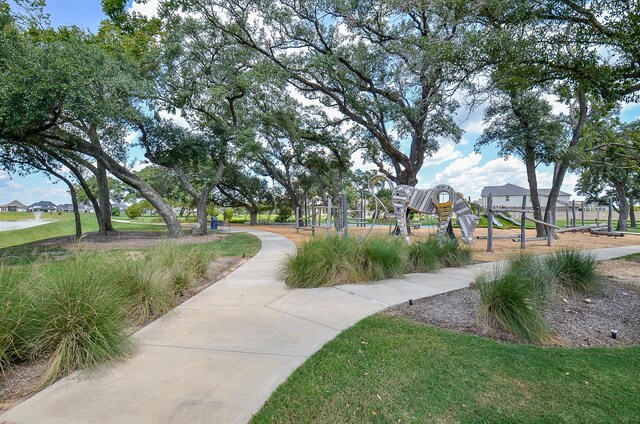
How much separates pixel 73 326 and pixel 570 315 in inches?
235

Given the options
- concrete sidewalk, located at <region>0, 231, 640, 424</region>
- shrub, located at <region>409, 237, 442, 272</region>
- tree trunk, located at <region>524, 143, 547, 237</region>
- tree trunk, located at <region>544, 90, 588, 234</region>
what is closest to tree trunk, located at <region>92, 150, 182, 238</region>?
concrete sidewalk, located at <region>0, 231, 640, 424</region>

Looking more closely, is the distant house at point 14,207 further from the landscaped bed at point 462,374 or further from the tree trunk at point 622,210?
the tree trunk at point 622,210

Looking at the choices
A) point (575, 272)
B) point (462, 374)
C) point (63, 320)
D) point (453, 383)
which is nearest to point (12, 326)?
point (63, 320)

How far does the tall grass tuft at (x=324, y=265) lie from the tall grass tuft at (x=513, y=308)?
2363 millimetres

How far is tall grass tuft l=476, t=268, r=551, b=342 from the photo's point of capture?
367cm

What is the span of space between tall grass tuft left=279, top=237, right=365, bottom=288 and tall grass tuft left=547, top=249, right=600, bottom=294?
3321 millimetres

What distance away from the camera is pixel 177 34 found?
13.9 metres

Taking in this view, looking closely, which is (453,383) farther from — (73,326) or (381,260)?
(381,260)

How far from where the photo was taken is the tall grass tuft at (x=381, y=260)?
240 inches

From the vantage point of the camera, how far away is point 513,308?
383cm

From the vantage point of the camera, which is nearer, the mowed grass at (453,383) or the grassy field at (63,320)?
the mowed grass at (453,383)

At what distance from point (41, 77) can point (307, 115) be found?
14.6 m

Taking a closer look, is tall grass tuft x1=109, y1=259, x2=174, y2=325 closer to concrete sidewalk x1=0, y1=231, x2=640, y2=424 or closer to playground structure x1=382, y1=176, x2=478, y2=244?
concrete sidewalk x1=0, y1=231, x2=640, y2=424

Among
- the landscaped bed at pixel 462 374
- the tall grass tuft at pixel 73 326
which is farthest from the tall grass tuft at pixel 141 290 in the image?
the landscaped bed at pixel 462 374
